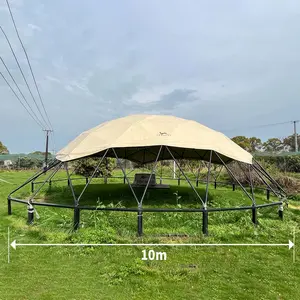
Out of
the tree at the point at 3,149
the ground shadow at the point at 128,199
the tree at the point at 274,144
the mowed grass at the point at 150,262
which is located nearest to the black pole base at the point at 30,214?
the mowed grass at the point at 150,262

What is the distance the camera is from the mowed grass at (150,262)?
3561 millimetres

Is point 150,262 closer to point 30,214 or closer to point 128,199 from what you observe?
point 30,214

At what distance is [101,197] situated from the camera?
10.1 metres

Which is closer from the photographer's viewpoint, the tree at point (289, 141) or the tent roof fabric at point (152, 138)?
the tent roof fabric at point (152, 138)

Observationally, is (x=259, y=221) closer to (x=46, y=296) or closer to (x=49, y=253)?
(x=49, y=253)

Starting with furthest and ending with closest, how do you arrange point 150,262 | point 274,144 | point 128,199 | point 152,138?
point 274,144 < point 128,199 < point 152,138 < point 150,262

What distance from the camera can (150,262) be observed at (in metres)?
4.40

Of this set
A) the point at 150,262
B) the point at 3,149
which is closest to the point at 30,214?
the point at 150,262

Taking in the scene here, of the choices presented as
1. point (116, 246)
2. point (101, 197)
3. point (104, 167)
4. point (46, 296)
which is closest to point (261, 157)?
point (104, 167)

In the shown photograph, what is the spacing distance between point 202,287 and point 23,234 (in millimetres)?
3730

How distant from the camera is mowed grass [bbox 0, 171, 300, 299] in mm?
3561

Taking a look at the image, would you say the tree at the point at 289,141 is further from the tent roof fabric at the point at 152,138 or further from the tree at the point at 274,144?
the tent roof fabric at the point at 152,138

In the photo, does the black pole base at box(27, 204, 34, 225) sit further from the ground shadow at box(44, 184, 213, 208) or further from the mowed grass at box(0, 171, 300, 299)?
the ground shadow at box(44, 184, 213, 208)

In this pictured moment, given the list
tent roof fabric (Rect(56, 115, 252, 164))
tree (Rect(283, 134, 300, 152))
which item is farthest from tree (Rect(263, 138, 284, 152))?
tent roof fabric (Rect(56, 115, 252, 164))
